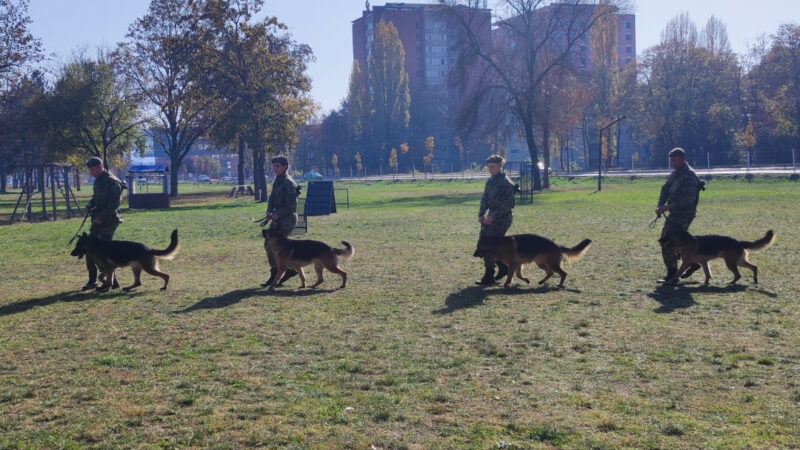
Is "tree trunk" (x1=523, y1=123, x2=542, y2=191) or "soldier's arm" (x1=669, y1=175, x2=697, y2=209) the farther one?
"tree trunk" (x1=523, y1=123, x2=542, y2=191)

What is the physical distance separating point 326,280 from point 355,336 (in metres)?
4.57

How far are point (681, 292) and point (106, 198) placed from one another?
350 inches

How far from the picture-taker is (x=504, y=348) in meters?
7.67

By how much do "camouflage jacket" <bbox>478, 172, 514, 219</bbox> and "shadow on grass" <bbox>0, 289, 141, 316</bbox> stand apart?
18.6 feet

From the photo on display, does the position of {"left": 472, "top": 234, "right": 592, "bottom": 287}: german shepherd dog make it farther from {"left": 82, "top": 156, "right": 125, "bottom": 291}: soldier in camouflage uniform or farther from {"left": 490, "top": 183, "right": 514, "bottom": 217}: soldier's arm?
{"left": 82, "top": 156, "right": 125, "bottom": 291}: soldier in camouflage uniform

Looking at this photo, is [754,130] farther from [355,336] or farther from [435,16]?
[355,336]

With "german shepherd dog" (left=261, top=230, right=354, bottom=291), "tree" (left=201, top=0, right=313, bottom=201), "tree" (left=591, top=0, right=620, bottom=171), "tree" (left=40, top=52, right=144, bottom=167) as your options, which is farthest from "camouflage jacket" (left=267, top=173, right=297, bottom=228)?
"tree" (left=591, top=0, right=620, bottom=171)

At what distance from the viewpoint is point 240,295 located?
11.4 meters

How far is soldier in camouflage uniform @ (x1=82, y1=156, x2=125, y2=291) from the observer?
11994 mm

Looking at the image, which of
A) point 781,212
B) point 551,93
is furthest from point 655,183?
point 781,212

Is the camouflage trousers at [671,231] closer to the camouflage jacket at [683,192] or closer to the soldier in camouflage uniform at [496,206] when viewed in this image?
the camouflage jacket at [683,192]

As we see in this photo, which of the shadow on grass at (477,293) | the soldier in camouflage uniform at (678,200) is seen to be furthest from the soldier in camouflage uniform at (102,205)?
the soldier in camouflage uniform at (678,200)

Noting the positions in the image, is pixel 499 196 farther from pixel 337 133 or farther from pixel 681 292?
pixel 337 133

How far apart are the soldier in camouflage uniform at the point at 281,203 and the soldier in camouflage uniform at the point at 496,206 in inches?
121
